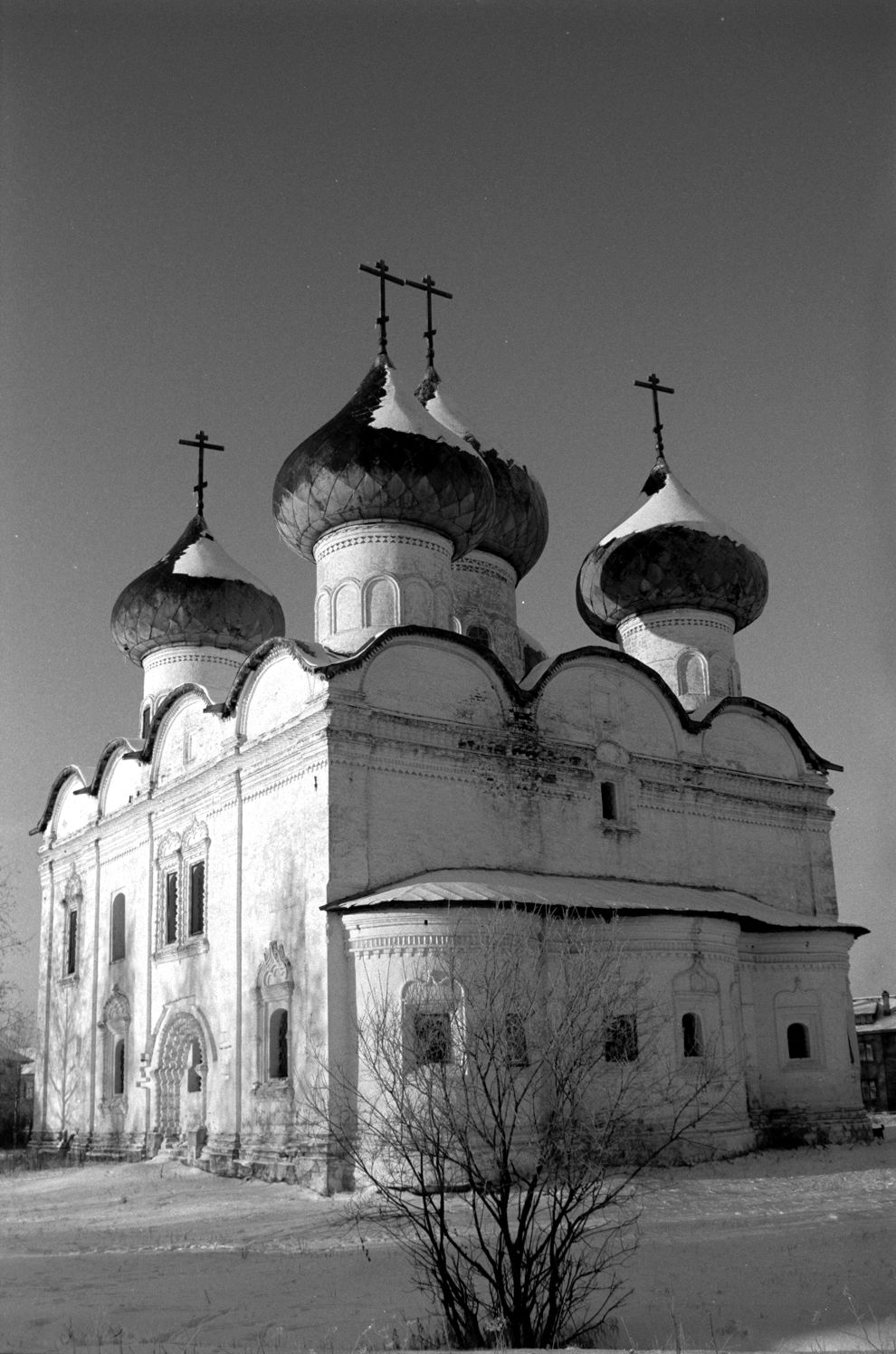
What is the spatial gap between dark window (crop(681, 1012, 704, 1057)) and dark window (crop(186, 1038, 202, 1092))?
5.64 m

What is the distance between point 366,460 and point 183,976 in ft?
20.7

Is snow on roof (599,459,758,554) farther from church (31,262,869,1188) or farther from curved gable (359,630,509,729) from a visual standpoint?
curved gable (359,630,509,729)

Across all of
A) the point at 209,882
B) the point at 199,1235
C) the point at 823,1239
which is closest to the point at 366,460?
the point at 209,882

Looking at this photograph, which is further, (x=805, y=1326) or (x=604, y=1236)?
(x=604, y=1236)

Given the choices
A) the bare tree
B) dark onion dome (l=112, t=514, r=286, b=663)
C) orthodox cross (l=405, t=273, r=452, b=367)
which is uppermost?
orthodox cross (l=405, t=273, r=452, b=367)

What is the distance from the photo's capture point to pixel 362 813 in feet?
43.9

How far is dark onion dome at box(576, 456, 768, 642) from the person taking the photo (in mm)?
17984

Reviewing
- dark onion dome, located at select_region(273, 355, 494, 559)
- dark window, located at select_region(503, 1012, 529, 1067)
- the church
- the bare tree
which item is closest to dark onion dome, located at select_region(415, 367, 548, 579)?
the church

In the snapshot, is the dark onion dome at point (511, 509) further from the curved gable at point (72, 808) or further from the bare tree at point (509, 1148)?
the bare tree at point (509, 1148)

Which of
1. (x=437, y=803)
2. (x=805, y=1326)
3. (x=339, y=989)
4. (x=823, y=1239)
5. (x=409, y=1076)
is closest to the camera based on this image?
(x=805, y=1326)

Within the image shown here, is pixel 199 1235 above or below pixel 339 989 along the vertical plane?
below

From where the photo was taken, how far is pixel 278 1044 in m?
13.6

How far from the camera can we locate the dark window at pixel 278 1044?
44.4 ft

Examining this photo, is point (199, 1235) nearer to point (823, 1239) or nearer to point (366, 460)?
point (823, 1239)
